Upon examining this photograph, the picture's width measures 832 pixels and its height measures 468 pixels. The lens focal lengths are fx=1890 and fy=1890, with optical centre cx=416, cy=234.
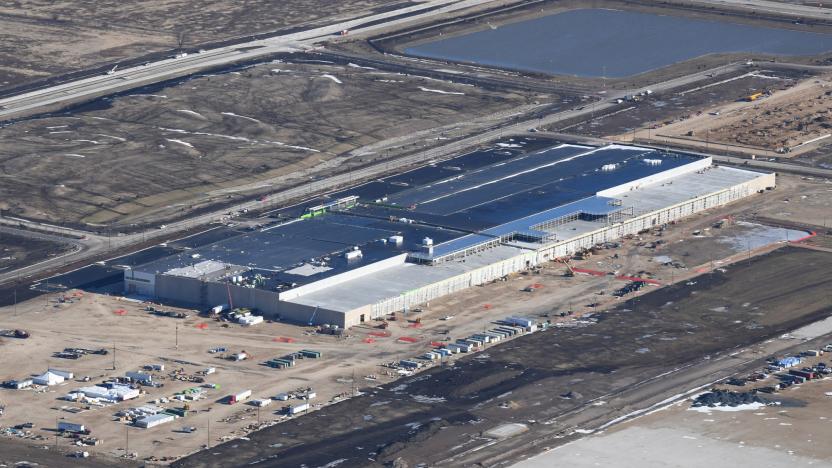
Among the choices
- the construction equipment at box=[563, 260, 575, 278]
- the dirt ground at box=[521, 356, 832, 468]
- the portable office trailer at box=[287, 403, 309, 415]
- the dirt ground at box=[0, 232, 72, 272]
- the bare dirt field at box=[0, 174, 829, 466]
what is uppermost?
the dirt ground at box=[521, 356, 832, 468]

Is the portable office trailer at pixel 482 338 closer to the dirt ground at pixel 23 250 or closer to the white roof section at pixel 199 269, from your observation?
the white roof section at pixel 199 269

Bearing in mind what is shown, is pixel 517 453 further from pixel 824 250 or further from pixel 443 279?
pixel 824 250

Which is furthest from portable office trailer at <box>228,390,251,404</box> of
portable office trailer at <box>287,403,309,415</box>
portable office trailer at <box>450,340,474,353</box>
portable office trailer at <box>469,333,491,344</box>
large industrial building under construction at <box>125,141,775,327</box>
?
portable office trailer at <box>469,333,491,344</box>

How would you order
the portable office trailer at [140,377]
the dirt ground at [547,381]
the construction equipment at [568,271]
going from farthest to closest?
the construction equipment at [568,271], the portable office trailer at [140,377], the dirt ground at [547,381]

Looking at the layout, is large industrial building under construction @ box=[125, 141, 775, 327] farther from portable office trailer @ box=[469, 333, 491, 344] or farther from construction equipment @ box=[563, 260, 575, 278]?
portable office trailer @ box=[469, 333, 491, 344]

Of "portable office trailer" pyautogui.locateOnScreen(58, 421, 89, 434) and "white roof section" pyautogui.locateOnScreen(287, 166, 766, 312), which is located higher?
"portable office trailer" pyautogui.locateOnScreen(58, 421, 89, 434)

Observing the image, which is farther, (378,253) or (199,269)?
(378,253)

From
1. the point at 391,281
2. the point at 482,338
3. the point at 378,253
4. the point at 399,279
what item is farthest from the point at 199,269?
the point at 482,338

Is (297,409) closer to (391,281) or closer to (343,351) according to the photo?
(343,351)

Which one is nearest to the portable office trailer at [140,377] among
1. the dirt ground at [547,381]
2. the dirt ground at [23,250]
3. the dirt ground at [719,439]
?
the dirt ground at [547,381]
